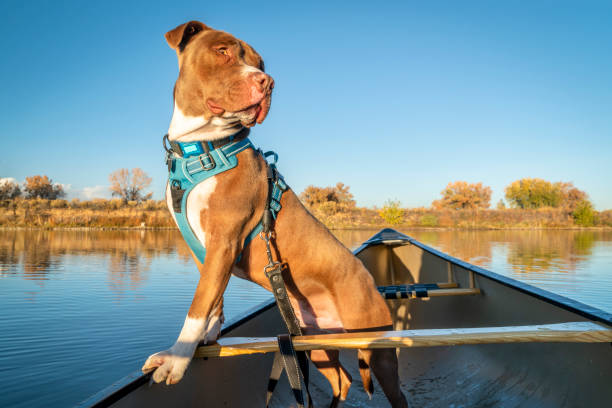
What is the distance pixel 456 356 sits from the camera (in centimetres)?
332

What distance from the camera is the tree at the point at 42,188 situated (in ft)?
158

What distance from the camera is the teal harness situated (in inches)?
68.2

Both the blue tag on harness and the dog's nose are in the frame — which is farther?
the blue tag on harness

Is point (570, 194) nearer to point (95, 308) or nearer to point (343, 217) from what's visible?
point (343, 217)

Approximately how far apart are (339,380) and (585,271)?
353 inches

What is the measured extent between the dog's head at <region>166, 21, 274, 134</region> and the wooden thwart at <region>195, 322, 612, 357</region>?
1.02 meters

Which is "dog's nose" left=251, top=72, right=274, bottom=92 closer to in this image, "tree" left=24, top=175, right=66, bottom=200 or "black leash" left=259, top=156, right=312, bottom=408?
"black leash" left=259, top=156, right=312, bottom=408

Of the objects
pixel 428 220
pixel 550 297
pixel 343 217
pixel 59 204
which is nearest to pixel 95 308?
pixel 550 297

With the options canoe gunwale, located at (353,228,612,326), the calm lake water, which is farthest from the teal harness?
the calm lake water

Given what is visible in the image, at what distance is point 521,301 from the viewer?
275 cm

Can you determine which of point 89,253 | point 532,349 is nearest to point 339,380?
point 532,349

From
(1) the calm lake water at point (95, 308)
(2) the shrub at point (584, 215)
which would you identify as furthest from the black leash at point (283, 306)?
(2) the shrub at point (584, 215)

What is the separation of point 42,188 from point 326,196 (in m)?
38.7

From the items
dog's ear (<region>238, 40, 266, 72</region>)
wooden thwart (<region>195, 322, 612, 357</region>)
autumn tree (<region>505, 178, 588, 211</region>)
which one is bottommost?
wooden thwart (<region>195, 322, 612, 357</region>)
